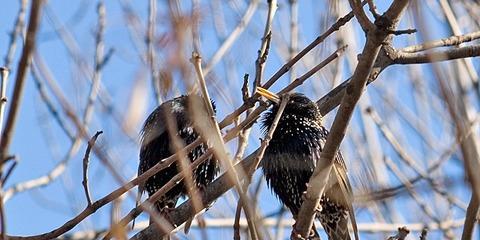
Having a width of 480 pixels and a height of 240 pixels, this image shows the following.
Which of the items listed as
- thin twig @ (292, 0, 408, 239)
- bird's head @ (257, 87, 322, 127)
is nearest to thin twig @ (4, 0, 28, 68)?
bird's head @ (257, 87, 322, 127)

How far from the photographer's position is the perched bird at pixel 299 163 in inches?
178

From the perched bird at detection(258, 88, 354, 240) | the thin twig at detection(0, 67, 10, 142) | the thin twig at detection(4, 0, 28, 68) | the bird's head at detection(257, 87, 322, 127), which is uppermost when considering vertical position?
the thin twig at detection(4, 0, 28, 68)

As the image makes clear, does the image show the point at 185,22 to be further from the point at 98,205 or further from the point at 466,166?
the point at 98,205

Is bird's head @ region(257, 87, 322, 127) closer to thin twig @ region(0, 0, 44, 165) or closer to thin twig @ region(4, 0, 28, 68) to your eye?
thin twig @ region(4, 0, 28, 68)

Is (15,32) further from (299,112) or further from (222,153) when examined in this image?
(222,153)

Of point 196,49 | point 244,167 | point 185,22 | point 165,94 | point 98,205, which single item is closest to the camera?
point 185,22

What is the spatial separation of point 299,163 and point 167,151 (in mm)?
1006

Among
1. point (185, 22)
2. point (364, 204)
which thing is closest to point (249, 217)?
point (364, 204)

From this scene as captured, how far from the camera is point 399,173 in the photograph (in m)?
4.61

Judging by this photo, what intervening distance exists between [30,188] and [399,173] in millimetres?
2173

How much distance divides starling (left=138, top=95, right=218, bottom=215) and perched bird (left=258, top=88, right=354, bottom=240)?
1.91ft

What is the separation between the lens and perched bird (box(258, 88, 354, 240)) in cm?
452

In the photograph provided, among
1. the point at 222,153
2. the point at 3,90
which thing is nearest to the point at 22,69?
the point at 222,153

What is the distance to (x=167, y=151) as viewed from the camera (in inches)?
206
